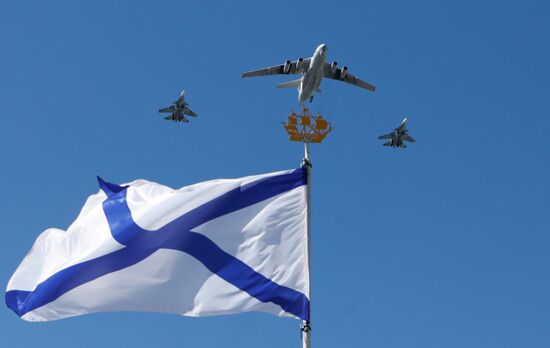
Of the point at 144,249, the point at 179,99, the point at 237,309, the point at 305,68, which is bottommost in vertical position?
the point at 237,309

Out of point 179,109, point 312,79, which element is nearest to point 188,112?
point 179,109

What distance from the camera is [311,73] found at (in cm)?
4922

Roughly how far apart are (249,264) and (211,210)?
2.36 meters

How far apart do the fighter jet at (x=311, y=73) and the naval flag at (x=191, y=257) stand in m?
15.6

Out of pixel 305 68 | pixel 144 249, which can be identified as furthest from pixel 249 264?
pixel 305 68

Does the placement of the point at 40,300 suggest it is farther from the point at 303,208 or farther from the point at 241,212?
the point at 303,208

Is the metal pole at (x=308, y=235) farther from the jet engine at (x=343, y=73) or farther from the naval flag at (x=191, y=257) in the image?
the jet engine at (x=343, y=73)

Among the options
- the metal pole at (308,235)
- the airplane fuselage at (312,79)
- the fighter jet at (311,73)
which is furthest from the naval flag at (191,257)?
the airplane fuselage at (312,79)

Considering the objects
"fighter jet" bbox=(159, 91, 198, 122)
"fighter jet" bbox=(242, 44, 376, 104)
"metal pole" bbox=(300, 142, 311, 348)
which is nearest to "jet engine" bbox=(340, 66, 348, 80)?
"fighter jet" bbox=(242, 44, 376, 104)

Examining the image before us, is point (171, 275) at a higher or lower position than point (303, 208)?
lower

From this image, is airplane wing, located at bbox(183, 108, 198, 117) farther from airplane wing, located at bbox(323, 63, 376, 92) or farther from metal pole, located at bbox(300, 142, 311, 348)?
metal pole, located at bbox(300, 142, 311, 348)

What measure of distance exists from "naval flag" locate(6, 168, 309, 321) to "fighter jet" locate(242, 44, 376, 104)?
1562 centimetres

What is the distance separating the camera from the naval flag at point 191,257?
971 inches

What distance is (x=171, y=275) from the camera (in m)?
25.5
